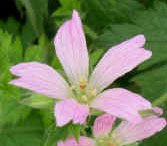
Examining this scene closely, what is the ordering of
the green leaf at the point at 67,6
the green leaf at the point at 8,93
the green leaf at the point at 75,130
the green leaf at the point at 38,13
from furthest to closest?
the green leaf at the point at 38,13, the green leaf at the point at 67,6, the green leaf at the point at 8,93, the green leaf at the point at 75,130

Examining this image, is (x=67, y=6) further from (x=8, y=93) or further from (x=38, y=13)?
(x=8, y=93)

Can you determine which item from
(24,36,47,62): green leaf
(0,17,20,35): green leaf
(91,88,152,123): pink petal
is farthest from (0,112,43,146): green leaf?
(0,17,20,35): green leaf

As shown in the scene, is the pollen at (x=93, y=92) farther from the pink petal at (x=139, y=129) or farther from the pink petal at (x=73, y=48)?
the pink petal at (x=139, y=129)

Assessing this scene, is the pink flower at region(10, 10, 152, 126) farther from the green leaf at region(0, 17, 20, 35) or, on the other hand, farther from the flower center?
the green leaf at region(0, 17, 20, 35)

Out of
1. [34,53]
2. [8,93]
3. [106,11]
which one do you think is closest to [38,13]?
[106,11]

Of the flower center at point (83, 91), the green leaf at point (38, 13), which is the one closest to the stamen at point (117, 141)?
the flower center at point (83, 91)

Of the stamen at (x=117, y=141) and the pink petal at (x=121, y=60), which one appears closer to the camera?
the pink petal at (x=121, y=60)

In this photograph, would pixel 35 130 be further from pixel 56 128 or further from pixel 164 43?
pixel 164 43
